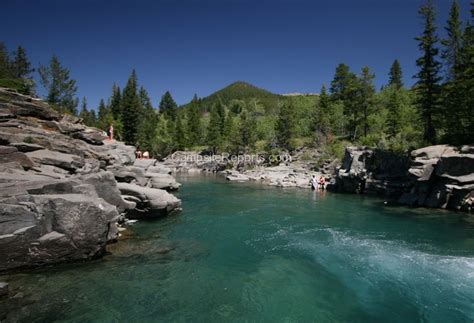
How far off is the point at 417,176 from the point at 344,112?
129ft

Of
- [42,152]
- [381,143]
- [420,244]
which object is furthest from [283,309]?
[381,143]

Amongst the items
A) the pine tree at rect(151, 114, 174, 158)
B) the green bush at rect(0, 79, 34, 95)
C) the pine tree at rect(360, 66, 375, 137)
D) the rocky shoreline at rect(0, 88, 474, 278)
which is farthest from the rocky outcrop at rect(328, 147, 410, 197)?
the pine tree at rect(151, 114, 174, 158)

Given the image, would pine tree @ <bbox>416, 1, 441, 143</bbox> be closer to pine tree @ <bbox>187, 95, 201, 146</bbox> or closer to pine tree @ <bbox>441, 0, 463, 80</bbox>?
pine tree @ <bbox>441, 0, 463, 80</bbox>

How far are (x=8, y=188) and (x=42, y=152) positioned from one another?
6.52 metres

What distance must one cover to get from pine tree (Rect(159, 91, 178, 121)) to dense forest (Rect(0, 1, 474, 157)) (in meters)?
0.80

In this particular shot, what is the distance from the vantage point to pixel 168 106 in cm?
13862

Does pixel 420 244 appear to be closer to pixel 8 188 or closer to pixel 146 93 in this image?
pixel 8 188

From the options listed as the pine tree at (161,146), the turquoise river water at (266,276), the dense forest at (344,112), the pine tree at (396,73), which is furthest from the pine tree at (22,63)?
the pine tree at (396,73)

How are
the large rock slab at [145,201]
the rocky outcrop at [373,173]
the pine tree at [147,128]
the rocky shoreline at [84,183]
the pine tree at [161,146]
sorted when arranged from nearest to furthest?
1. the rocky shoreline at [84,183]
2. the large rock slab at [145,201]
3. the rocky outcrop at [373,173]
4. the pine tree at [147,128]
5. the pine tree at [161,146]

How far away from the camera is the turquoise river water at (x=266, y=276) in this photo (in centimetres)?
984

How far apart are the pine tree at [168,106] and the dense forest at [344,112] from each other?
80 cm

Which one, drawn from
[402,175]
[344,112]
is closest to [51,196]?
[402,175]

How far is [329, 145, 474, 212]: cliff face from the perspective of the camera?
25281 millimetres

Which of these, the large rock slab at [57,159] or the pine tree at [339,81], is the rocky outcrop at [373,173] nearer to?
the large rock slab at [57,159]
